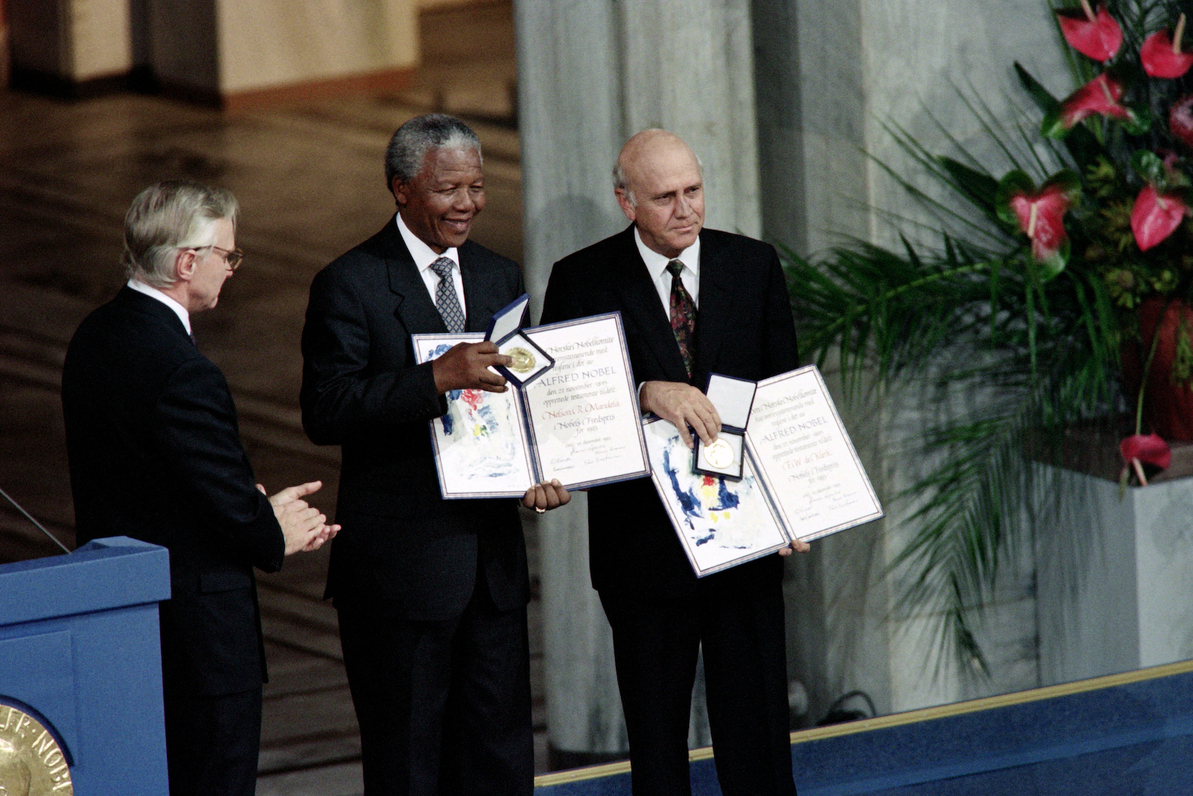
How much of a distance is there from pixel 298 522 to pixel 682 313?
0.90 meters

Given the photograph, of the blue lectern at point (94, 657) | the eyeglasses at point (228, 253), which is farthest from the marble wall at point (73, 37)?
the blue lectern at point (94, 657)

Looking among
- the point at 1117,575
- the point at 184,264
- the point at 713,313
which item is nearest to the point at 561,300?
the point at 713,313

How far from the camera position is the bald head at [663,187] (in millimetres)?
3307

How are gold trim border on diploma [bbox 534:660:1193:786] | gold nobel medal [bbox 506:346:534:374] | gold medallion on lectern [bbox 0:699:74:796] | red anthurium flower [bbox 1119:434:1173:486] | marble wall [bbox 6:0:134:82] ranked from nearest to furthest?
gold medallion on lectern [bbox 0:699:74:796], gold nobel medal [bbox 506:346:534:374], gold trim border on diploma [bbox 534:660:1193:786], red anthurium flower [bbox 1119:434:1173:486], marble wall [bbox 6:0:134:82]

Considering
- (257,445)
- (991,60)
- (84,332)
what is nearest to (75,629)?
(84,332)

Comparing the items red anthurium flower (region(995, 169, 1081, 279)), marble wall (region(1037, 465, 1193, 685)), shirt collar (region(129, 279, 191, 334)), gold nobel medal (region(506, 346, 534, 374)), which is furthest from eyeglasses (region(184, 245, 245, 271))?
marble wall (region(1037, 465, 1193, 685))

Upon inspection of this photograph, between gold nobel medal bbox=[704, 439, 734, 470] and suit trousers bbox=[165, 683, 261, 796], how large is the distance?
103 cm

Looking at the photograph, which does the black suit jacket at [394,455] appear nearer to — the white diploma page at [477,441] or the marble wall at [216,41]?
the white diploma page at [477,441]

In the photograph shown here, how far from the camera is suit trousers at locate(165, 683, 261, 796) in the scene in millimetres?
2982

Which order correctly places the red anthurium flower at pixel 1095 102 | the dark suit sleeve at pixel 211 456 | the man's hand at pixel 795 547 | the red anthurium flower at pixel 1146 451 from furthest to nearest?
the red anthurium flower at pixel 1146 451, the red anthurium flower at pixel 1095 102, the man's hand at pixel 795 547, the dark suit sleeve at pixel 211 456

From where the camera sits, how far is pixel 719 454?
3396mm

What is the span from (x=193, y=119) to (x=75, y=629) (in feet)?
37.0

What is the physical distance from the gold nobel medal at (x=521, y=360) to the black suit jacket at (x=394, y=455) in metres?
0.15

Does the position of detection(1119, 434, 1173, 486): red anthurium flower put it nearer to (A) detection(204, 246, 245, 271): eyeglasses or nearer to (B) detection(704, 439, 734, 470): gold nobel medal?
(B) detection(704, 439, 734, 470): gold nobel medal
